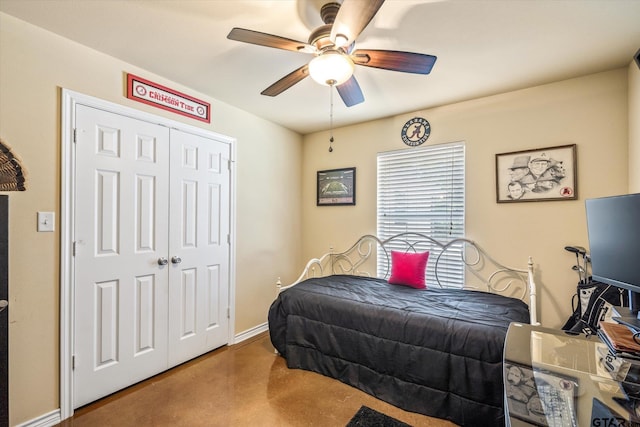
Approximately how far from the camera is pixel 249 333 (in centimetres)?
314

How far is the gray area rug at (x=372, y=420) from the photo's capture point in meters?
1.76

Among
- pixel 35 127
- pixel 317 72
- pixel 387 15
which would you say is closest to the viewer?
pixel 317 72

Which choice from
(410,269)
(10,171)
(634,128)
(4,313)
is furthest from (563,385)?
(10,171)

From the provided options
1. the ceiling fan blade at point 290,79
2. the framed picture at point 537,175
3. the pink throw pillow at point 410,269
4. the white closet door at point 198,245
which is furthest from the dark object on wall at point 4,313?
the framed picture at point 537,175

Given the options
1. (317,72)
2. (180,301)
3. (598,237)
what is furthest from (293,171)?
(598,237)

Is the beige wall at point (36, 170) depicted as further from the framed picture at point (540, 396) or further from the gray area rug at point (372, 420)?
the framed picture at point (540, 396)

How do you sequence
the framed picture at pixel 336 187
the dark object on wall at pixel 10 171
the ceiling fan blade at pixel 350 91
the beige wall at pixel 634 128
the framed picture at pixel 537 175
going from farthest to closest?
the framed picture at pixel 336 187 → the framed picture at pixel 537 175 → the beige wall at pixel 634 128 → the ceiling fan blade at pixel 350 91 → the dark object on wall at pixel 10 171

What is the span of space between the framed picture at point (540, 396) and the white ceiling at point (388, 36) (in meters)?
1.81

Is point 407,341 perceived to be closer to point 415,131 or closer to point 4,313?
point 415,131


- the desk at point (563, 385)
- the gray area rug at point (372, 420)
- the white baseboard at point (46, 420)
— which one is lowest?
the gray area rug at point (372, 420)

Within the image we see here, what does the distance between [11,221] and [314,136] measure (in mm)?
3030

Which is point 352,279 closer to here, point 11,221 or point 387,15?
point 387,15

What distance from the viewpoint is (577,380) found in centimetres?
102

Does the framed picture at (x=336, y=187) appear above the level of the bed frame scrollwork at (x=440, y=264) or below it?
above
